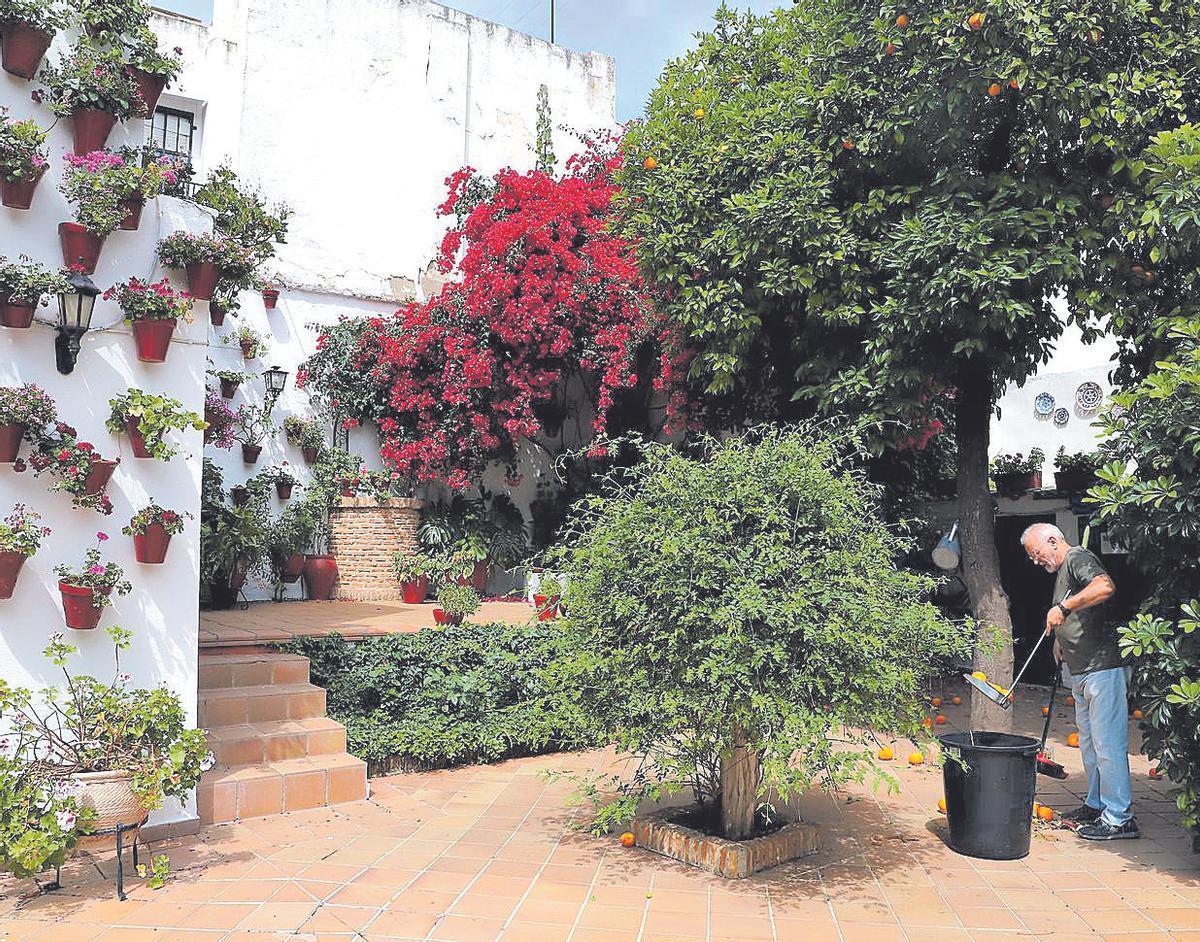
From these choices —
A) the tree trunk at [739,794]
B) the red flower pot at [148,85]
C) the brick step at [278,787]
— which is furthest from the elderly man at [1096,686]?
the red flower pot at [148,85]

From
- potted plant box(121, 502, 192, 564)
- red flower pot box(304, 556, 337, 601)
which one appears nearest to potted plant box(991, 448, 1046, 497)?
red flower pot box(304, 556, 337, 601)

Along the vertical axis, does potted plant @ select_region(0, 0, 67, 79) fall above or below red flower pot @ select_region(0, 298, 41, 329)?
above

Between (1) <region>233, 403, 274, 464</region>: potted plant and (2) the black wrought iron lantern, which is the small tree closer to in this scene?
(2) the black wrought iron lantern

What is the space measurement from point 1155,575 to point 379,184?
34.0 feet

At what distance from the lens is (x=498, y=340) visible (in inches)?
436

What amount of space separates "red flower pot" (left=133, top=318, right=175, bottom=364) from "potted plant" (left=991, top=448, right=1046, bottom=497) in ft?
27.7

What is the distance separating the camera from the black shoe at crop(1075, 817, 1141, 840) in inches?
203

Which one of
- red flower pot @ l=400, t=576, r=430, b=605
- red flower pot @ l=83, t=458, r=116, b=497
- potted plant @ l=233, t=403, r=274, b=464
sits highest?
potted plant @ l=233, t=403, r=274, b=464

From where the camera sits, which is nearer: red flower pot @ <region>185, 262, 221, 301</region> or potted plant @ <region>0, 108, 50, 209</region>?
potted plant @ <region>0, 108, 50, 209</region>

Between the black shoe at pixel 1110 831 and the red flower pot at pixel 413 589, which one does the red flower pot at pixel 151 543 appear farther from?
the red flower pot at pixel 413 589

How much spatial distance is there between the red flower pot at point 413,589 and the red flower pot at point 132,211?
21.1 feet

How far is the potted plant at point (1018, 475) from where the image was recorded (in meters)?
10.1

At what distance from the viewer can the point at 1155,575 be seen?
498 cm

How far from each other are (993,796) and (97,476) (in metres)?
4.82
